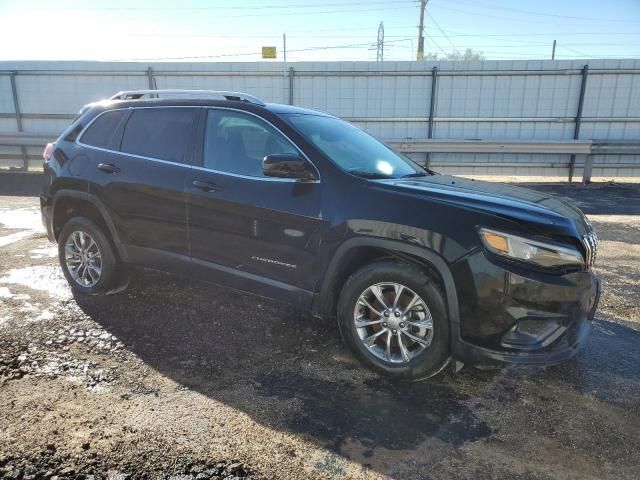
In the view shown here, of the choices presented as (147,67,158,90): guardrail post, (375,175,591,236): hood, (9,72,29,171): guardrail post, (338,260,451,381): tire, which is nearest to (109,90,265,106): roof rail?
(375,175,591,236): hood

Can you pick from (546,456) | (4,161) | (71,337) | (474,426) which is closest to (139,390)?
(71,337)

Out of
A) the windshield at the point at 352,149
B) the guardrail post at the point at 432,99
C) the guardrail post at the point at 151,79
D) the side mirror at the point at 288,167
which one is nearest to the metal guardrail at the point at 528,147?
the guardrail post at the point at 432,99

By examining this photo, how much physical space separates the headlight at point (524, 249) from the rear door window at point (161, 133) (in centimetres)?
246

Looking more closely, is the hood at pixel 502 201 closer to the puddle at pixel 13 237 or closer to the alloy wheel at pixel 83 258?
the alloy wheel at pixel 83 258

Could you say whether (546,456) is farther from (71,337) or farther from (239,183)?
(71,337)

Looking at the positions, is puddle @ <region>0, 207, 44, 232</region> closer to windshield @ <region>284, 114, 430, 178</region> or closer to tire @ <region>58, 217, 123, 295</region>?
tire @ <region>58, 217, 123, 295</region>

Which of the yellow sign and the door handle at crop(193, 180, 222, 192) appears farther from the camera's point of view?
the yellow sign

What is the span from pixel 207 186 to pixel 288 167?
78 centimetres

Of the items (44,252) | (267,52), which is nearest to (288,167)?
Result: (44,252)

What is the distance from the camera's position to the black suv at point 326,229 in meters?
2.76

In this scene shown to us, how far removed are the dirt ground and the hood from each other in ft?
3.66

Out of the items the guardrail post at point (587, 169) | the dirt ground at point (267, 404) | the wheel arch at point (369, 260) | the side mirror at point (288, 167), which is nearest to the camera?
the dirt ground at point (267, 404)

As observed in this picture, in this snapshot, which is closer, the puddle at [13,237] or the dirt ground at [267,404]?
the dirt ground at [267,404]

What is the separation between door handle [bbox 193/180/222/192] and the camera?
3627mm
